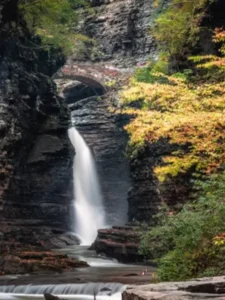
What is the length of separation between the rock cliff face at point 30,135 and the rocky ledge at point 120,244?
177 inches

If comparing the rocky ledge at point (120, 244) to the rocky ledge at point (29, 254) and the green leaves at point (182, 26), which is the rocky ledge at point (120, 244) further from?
the green leaves at point (182, 26)

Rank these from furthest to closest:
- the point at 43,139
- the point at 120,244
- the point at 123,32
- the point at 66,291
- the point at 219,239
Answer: the point at 123,32, the point at 43,139, the point at 120,244, the point at 66,291, the point at 219,239

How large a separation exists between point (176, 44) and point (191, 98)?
9052 millimetres

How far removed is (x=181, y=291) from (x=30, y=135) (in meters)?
20.4

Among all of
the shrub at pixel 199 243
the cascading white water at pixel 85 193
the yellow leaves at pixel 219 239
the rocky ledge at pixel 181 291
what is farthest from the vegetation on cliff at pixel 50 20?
the rocky ledge at pixel 181 291

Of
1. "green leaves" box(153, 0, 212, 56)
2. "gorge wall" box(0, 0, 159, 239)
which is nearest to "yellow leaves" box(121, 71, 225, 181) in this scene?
"green leaves" box(153, 0, 212, 56)

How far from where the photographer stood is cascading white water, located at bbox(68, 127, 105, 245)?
28625 mm

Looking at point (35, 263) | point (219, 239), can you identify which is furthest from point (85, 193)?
point (219, 239)

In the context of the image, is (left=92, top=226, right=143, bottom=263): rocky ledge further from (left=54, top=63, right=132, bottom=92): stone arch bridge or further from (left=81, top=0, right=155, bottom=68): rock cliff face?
(left=81, top=0, right=155, bottom=68): rock cliff face

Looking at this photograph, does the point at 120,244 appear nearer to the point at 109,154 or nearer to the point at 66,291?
the point at 66,291

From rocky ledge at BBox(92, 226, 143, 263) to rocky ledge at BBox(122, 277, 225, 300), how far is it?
12.1 meters

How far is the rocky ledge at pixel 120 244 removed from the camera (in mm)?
17484

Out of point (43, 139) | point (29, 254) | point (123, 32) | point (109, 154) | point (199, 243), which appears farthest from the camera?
point (123, 32)

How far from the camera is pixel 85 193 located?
30391mm
